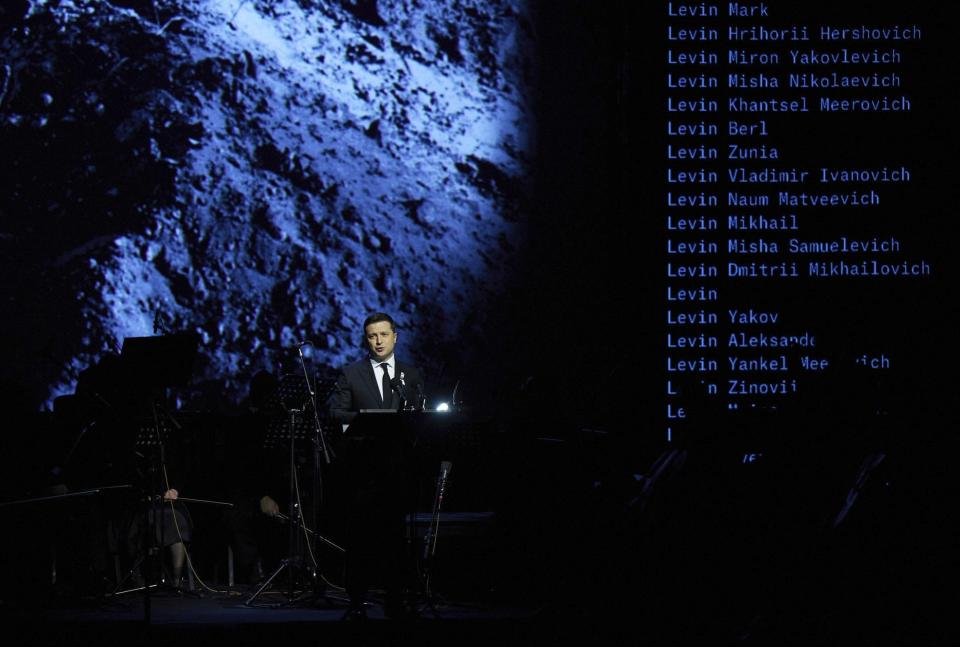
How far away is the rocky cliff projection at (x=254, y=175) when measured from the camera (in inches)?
309

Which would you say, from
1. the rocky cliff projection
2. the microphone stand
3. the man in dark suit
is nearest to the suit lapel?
the man in dark suit

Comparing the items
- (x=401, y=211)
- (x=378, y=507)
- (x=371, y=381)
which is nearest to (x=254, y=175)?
(x=401, y=211)

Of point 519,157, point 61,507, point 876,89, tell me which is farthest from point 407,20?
point 61,507

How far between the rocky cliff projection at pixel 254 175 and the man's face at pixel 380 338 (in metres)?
1.18

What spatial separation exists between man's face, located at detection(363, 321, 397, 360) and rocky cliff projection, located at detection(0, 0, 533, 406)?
46.4 inches

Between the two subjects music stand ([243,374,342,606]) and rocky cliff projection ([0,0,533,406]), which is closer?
music stand ([243,374,342,606])

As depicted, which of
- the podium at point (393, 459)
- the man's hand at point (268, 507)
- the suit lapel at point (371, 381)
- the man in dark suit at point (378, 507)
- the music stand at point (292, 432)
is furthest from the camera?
the man's hand at point (268, 507)

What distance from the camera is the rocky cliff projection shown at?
784 centimetres

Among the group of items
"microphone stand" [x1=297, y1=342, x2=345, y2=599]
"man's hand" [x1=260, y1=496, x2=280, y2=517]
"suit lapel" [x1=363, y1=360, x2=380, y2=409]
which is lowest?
"man's hand" [x1=260, y1=496, x2=280, y2=517]

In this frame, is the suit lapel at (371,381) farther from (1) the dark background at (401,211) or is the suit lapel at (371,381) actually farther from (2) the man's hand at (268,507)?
(2) the man's hand at (268,507)

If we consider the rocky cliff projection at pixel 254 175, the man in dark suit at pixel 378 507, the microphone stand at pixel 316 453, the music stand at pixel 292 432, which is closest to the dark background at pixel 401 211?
the rocky cliff projection at pixel 254 175

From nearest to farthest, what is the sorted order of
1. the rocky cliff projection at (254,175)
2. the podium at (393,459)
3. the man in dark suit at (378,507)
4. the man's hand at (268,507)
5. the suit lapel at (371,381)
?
the podium at (393,459)
the man in dark suit at (378,507)
the suit lapel at (371,381)
the man's hand at (268,507)
the rocky cliff projection at (254,175)

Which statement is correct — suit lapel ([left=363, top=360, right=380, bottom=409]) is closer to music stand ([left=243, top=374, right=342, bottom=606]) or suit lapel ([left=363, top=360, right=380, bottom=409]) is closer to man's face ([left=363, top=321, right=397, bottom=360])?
man's face ([left=363, top=321, right=397, bottom=360])

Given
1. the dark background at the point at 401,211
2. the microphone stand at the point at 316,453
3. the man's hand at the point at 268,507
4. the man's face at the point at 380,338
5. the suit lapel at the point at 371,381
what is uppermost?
the dark background at the point at 401,211
